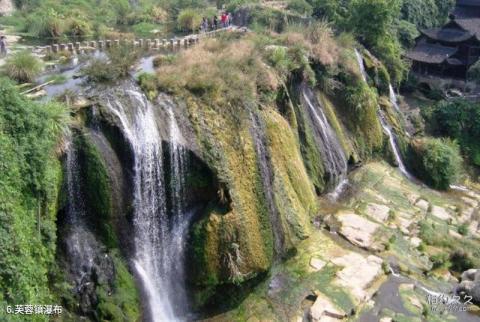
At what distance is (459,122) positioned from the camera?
100 ft

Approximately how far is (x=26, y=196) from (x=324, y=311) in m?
9.22

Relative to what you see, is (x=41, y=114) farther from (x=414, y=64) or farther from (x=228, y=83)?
(x=414, y=64)

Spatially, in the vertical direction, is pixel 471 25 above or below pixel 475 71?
above

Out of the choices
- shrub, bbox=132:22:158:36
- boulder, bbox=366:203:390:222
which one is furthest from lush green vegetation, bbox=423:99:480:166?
shrub, bbox=132:22:158:36

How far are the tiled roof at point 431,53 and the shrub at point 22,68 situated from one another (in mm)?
28322

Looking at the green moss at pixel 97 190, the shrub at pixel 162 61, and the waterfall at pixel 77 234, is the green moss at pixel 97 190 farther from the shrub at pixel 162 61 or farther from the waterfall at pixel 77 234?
the shrub at pixel 162 61

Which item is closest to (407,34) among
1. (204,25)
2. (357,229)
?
(204,25)

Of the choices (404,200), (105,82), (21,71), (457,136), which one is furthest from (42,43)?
(457,136)

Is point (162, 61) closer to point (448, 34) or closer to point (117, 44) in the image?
point (117, 44)

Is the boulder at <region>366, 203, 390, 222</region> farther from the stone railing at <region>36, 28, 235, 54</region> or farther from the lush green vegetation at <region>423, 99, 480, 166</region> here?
the stone railing at <region>36, 28, 235, 54</region>

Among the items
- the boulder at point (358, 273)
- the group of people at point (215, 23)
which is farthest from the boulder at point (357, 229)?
the group of people at point (215, 23)

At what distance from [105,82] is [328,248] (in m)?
10.2

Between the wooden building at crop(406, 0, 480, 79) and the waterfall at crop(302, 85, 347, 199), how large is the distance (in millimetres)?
16717

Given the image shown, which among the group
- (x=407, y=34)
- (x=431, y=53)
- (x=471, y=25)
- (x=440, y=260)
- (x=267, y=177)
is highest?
(x=471, y=25)
